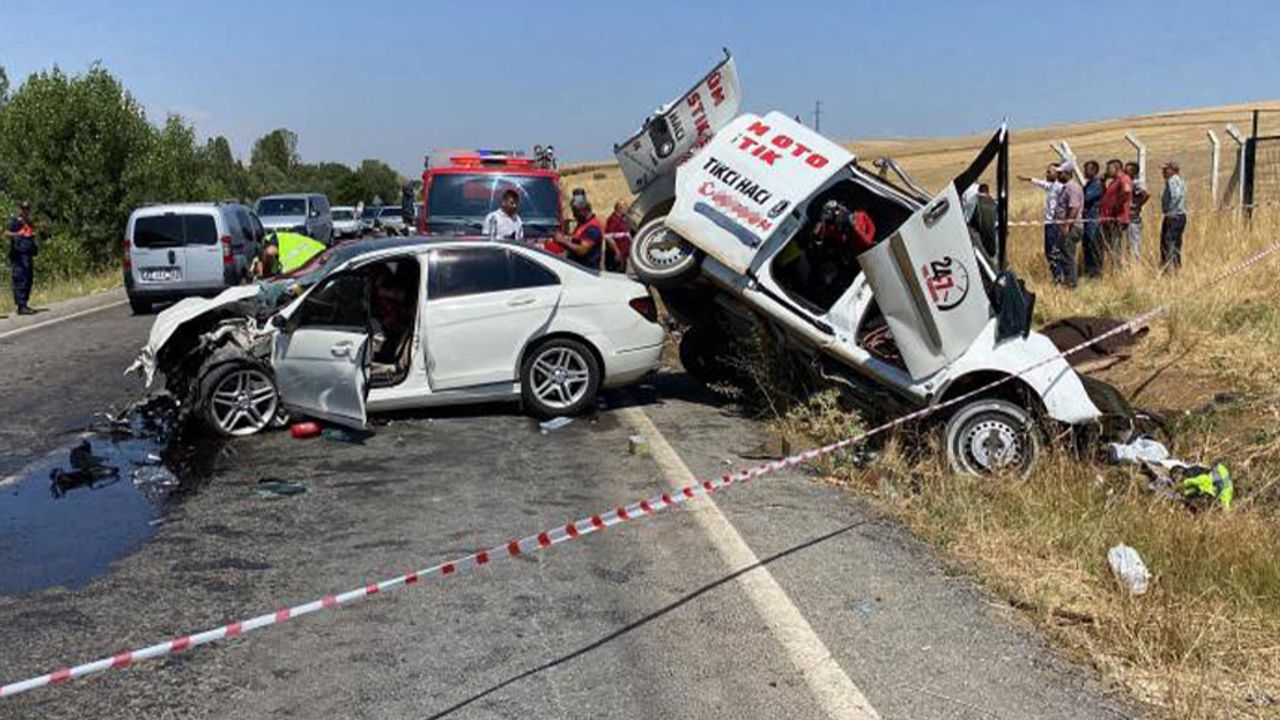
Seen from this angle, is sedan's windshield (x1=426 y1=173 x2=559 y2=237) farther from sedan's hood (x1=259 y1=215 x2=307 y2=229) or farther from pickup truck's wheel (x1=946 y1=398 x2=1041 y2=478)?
sedan's hood (x1=259 y1=215 x2=307 y2=229)

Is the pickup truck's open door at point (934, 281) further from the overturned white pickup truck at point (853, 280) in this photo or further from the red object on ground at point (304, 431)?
the red object on ground at point (304, 431)

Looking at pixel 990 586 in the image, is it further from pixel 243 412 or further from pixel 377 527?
pixel 243 412

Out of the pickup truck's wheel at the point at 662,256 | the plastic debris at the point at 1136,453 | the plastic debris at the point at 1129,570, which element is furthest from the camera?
the pickup truck's wheel at the point at 662,256

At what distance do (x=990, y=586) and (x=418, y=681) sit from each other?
8.82 ft

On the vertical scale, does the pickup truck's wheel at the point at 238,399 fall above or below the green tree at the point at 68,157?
below

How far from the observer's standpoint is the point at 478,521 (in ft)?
20.7

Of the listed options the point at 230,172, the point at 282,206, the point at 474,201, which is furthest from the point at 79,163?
the point at 230,172

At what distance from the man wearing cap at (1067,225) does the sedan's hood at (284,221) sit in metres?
20.2

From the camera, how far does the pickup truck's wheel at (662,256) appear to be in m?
8.77

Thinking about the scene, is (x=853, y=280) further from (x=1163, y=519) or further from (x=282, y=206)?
(x=282, y=206)

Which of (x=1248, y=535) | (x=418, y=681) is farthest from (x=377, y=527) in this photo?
(x=1248, y=535)

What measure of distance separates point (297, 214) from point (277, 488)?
81.1 feet

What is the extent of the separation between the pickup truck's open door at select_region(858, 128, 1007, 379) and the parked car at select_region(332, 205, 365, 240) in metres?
34.0

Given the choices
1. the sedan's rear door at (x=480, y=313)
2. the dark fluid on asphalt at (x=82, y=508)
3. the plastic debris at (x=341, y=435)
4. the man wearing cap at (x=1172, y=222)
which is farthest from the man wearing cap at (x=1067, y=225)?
the dark fluid on asphalt at (x=82, y=508)
